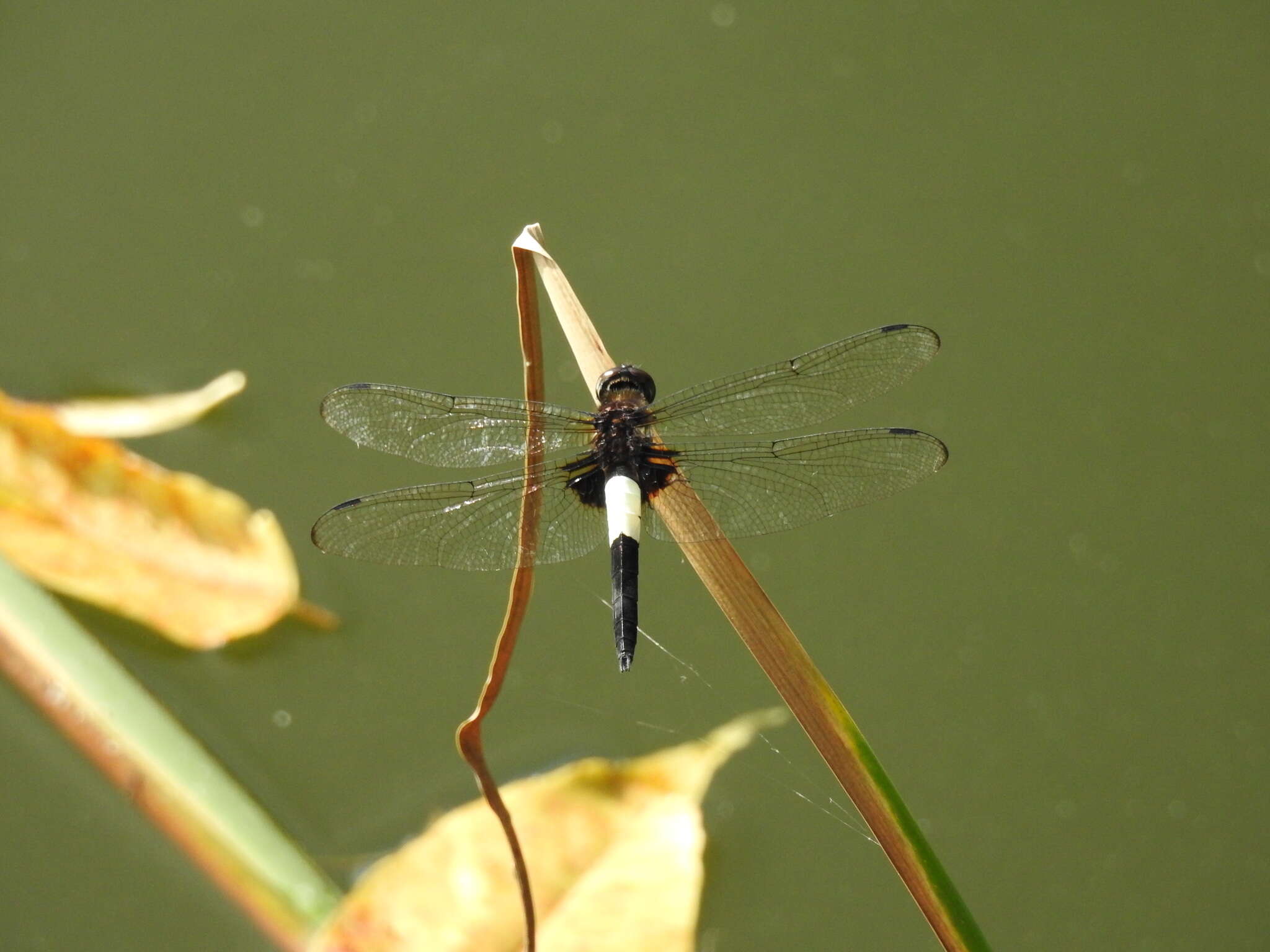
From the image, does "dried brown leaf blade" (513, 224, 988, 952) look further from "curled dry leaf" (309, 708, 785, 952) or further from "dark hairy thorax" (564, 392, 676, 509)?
"curled dry leaf" (309, 708, 785, 952)

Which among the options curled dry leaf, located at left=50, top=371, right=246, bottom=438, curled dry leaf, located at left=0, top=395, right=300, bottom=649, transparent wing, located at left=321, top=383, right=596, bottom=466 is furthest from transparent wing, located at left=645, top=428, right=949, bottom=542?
curled dry leaf, located at left=50, top=371, right=246, bottom=438

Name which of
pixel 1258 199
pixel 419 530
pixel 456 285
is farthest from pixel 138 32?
pixel 1258 199

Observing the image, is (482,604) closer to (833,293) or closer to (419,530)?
(419,530)

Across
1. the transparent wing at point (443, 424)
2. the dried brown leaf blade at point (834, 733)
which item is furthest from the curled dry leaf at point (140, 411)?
the dried brown leaf blade at point (834, 733)

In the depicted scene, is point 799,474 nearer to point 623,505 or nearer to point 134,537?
point 623,505

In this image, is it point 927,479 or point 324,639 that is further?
point 927,479

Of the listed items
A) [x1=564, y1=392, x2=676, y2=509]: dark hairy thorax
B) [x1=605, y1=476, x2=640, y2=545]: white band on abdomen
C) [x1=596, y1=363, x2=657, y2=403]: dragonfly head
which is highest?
[x1=596, y1=363, x2=657, y2=403]: dragonfly head
